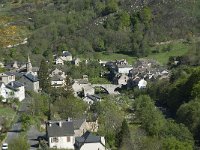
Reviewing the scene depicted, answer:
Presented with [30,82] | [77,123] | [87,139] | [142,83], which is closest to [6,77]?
[30,82]

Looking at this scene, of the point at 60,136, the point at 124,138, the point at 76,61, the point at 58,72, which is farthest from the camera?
the point at 76,61

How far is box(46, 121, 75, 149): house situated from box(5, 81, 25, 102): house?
9.67 m

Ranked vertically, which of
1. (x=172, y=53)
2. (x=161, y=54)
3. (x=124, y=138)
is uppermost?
(x=172, y=53)

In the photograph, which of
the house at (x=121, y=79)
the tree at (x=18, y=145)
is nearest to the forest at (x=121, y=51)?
the house at (x=121, y=79)

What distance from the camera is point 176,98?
43406mm

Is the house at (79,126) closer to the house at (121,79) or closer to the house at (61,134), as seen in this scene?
the house at (61,134)

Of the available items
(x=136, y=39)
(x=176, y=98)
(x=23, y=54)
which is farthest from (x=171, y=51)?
(x=176, y=98)

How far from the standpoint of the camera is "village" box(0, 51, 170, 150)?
3134 cm

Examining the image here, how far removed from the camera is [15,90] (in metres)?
40.8

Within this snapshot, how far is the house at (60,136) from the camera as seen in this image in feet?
103

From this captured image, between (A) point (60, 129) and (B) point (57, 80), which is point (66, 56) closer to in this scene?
(B) point (57, 80)

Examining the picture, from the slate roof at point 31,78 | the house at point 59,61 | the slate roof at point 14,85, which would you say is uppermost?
the house at point 59,61

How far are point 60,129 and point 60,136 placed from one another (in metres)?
0.46

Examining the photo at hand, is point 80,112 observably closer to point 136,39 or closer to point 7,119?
point 7,119
